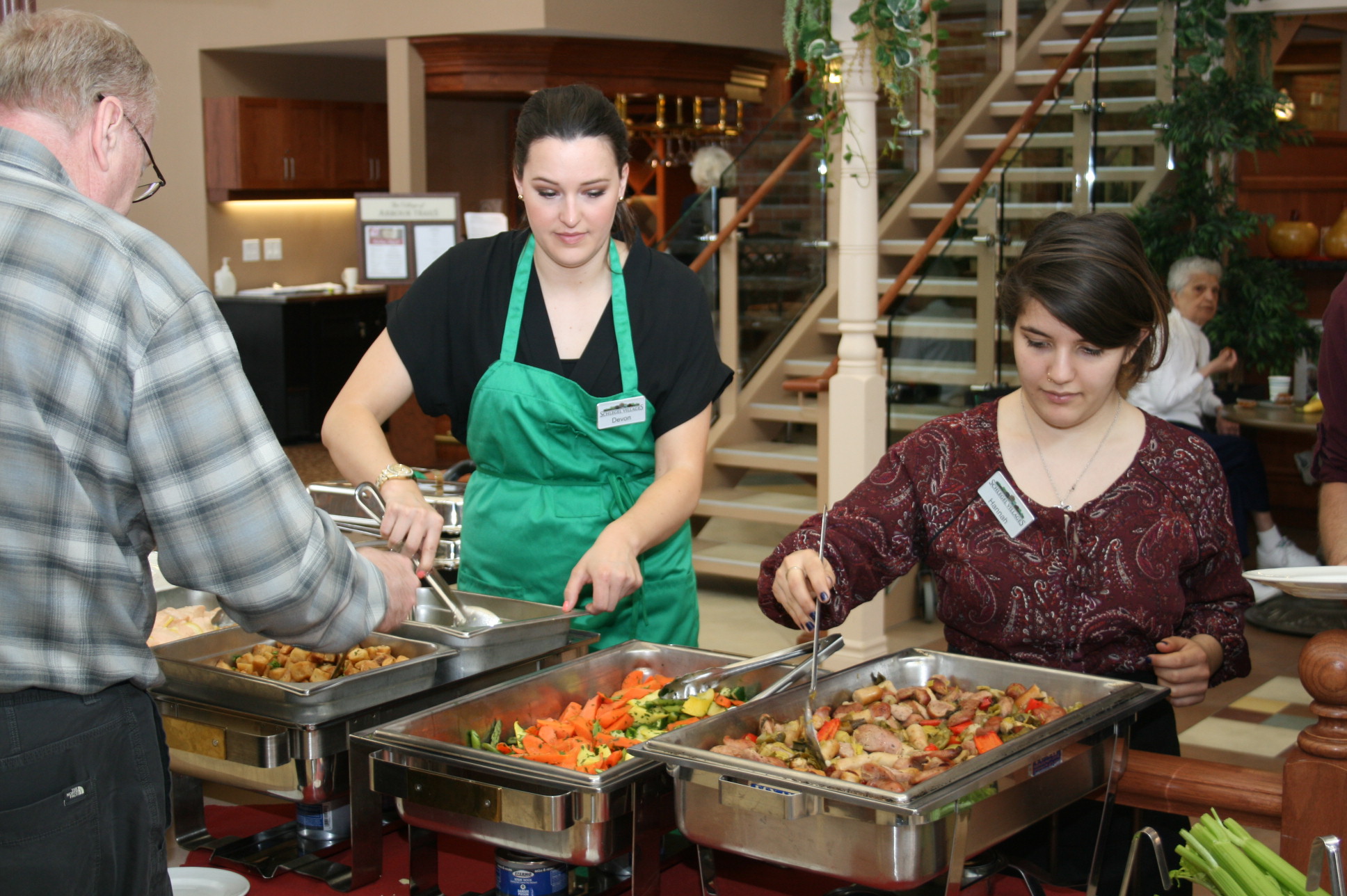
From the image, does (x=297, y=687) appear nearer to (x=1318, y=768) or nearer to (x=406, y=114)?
(x=1318, y=768)

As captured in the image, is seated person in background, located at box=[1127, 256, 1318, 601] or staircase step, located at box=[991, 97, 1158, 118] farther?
staircase step, located at box=[991, 97, 1158, 118]

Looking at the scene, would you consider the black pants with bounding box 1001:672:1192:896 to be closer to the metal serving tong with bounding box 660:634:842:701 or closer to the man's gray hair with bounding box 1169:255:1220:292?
the metal serving tong with bounding box 660:634:842:701

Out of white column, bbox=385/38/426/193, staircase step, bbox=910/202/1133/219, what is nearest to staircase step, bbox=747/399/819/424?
staircase step, bbox=910/202/1133/219

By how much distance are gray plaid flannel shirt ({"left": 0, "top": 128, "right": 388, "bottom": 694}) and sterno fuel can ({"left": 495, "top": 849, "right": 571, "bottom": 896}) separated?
0.38 meters

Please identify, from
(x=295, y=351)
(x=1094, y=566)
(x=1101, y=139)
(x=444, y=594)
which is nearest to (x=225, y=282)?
(x=295, y=351)

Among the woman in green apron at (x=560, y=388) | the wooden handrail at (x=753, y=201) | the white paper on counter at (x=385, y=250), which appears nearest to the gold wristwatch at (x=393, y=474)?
the woman in green apron at (x=560, y=388)

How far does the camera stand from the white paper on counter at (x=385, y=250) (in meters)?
5.22

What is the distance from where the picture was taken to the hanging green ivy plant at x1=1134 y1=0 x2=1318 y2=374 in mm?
6746

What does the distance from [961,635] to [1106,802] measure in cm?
40

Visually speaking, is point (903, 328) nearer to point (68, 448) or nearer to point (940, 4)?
point (940, 4)

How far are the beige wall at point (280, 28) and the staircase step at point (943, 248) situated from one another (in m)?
2.28

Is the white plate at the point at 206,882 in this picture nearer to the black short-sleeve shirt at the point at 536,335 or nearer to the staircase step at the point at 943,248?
the black short-sleeve shirt at the point at 536,335

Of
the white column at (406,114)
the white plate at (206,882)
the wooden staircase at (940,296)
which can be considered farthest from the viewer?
the white column at (406,114)

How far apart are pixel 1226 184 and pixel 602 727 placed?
21.0 feet
